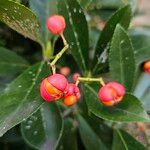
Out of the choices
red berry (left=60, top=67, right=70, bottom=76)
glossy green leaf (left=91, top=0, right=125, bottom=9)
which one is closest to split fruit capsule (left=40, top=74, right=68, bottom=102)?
red berry (left=60, top=67, right=70, bottom=76)

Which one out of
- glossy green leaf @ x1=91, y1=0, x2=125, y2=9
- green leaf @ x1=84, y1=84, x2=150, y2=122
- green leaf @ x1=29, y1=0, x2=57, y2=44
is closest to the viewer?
green leaf @ x1=84, y1=84, x2=150, y2=122

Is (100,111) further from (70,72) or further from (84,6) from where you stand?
(70,72)

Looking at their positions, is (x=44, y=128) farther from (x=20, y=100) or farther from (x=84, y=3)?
(x=84, y=3)

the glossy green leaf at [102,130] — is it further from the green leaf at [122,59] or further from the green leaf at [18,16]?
the green leaf at [18,16]

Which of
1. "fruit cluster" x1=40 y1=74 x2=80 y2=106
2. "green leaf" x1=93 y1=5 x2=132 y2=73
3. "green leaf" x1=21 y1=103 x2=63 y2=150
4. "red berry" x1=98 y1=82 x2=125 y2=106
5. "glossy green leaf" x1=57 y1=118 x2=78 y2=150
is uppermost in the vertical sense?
"green leaf" x1=93 y1=5 x2=132 y2=73

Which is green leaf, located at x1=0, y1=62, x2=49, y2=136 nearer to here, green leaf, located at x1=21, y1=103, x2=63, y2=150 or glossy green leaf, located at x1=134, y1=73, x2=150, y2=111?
green leaf, located at x1=21, y1=103, x2=63, y2=150

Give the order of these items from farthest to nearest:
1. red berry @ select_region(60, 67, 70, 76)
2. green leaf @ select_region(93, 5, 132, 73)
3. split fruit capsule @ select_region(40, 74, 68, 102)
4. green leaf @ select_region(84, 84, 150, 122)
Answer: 1. red berry @ select_region(60, 67, 70, 76)
2. green leaf @ select_region(93, 5, 132, 73)
3. green leaf @ select_region(84, 84, 150, 122)
4. split fruit capsule @ select_region(40, 74, 68, 102)
